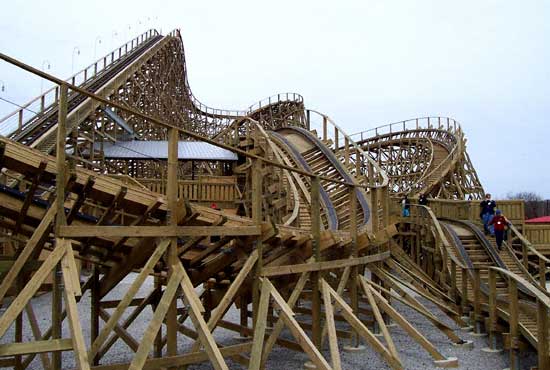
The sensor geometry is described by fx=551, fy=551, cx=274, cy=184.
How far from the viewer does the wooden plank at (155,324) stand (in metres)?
4.66

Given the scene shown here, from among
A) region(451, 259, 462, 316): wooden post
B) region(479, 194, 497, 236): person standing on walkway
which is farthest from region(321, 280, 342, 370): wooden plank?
region(479, 194, 497, 236): person standing on walkway

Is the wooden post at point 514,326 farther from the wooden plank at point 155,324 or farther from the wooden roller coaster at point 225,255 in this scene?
the wooden plank at point 155,324

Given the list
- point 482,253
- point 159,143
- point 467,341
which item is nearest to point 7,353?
point 467,341

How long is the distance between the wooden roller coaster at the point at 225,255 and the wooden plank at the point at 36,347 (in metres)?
0.01

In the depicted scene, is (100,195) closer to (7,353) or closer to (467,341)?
(7,353)

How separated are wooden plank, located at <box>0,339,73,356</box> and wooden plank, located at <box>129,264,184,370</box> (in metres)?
0.71

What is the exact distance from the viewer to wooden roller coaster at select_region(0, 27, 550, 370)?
477 centimetres

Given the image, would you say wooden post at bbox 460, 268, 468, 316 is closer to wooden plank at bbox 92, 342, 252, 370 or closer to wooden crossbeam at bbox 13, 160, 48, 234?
wooden plank at bbox 92, 342, 252, 370

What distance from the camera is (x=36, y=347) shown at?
4.10 metres

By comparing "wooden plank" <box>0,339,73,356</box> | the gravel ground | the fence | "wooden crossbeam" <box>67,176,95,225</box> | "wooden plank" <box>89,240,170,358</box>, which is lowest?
the gravel ground

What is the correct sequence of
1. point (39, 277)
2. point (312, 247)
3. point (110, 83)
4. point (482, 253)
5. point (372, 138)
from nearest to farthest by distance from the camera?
point (39, 277)
point (312, 247)
point (482, 253)
point (110, 83)
point (372, 138)

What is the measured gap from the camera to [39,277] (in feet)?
13.8

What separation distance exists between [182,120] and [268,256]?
97.7 ft

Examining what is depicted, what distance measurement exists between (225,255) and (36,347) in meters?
2.79
